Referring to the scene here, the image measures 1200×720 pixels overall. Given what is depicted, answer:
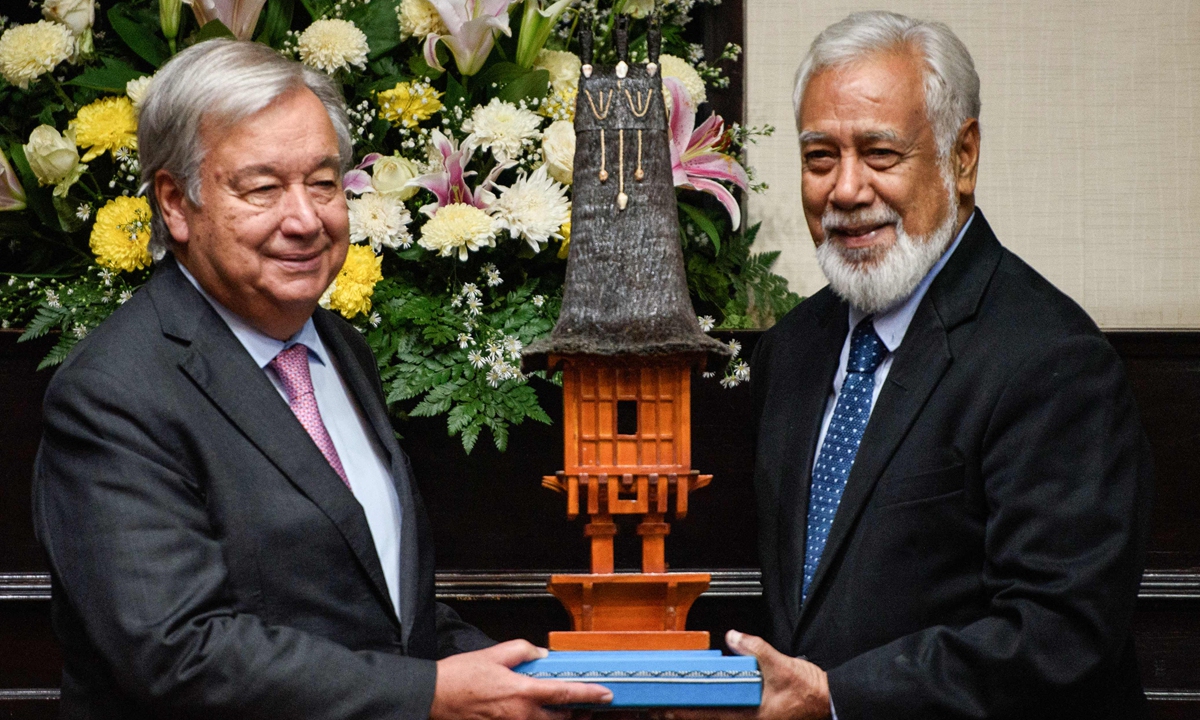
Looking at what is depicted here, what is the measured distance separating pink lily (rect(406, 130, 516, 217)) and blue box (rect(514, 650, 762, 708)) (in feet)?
4.12

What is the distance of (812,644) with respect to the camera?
2.38 metres

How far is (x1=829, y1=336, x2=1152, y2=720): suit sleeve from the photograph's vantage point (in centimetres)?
217

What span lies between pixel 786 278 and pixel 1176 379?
1.04m

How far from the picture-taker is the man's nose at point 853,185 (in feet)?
7.93

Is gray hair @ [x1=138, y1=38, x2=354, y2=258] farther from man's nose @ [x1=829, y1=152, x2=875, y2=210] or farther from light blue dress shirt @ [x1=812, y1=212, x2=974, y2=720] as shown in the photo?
light blue dress shirt @ [x1=812, y1=212, x2=974, y2=720]

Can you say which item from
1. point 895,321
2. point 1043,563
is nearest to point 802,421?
point 895,321

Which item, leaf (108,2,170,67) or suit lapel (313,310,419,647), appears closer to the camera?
suit lapel (313,310,419,647)

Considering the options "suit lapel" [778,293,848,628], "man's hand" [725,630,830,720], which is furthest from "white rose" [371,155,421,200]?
"man's hand" [725,630,830,720]

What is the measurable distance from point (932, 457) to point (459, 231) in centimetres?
117

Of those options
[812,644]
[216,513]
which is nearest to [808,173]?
[812,644]

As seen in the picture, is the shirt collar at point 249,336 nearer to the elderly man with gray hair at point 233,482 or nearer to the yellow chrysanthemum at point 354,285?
the elderly man with gray hair at point 233,482

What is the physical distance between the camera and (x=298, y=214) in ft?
7.23

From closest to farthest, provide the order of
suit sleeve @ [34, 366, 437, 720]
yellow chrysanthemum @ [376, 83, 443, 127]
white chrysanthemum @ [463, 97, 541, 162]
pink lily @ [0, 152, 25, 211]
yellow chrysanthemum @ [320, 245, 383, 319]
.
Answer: suit sleeve @ [34, 366, 437, 720] → yellow chrysanthemum @ [320, 245, 383, 319] → white chrysanthemum @ [463, 97, 541, 162] → yellow chrysanthemum @ [376, 83, 443, 127] → pink lily @ [0, 152, 25, 211]

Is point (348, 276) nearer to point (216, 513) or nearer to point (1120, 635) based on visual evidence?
point (216, 513)
